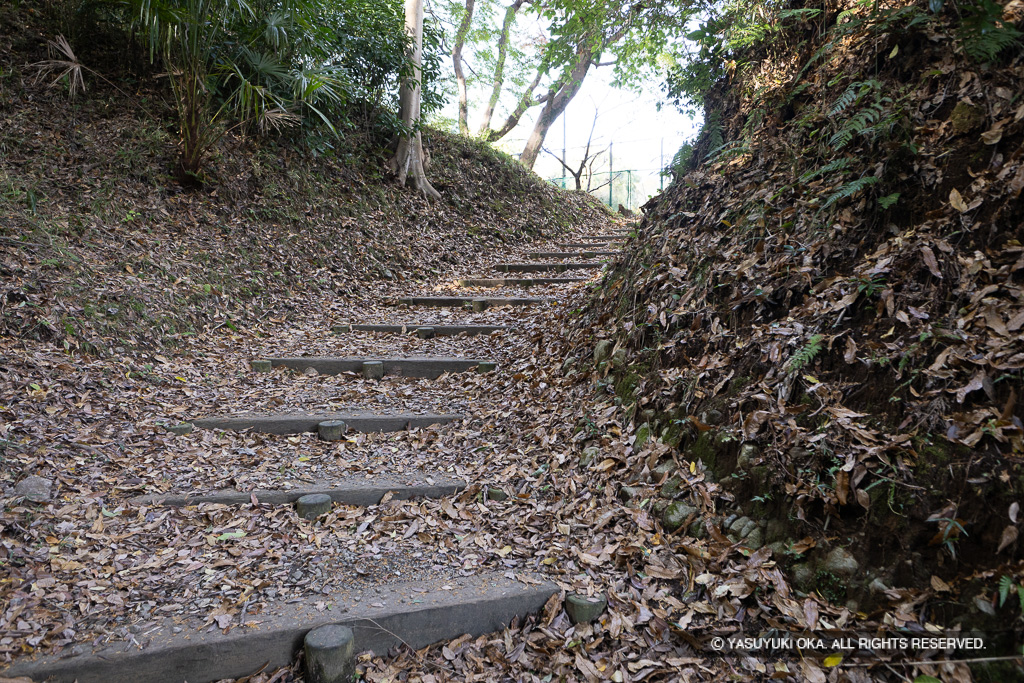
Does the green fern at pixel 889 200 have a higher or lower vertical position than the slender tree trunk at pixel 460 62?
lower

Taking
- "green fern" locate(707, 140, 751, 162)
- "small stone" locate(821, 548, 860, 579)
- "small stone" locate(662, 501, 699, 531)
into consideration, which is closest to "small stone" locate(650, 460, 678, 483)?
"small stone" locate(662, 501, 699, 531)

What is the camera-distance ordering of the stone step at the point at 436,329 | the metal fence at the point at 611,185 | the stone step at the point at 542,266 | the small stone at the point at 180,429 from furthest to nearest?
1. the metal fence at the point at 611,185
2. the stone step at the point at 542,266
3. the stone step at the point at 436,329
4. the small stone at the point at 180,429

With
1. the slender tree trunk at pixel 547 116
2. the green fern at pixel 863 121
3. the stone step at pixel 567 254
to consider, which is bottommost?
the stone step at pixel 567 254

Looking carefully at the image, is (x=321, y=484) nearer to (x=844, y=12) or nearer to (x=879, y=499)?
(x=879, y=499)

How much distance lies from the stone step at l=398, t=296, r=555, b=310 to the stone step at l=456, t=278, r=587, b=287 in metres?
0.74

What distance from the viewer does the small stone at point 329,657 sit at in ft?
6.28

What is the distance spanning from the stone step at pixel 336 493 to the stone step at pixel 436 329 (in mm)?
2672

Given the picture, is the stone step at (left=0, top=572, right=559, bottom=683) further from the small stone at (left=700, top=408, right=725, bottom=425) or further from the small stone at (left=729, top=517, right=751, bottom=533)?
the small stone at (left=700, top=408, right=725, bottom=425)

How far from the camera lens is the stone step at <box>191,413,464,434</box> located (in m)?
3.63

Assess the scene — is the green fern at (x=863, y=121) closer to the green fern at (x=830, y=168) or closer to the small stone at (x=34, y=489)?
the green fern at (x=830, y=168)

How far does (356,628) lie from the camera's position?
204 cm

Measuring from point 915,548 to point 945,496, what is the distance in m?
0.20

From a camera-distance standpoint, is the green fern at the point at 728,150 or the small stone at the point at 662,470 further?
the green fern at the point at 728,150

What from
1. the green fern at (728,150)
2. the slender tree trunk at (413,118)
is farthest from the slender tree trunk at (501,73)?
the green fern at (728,150)
